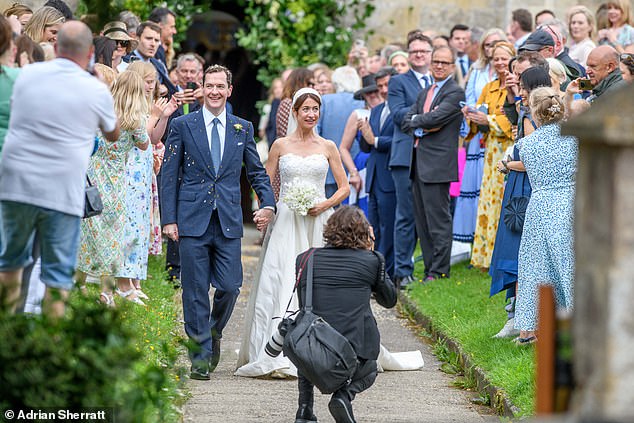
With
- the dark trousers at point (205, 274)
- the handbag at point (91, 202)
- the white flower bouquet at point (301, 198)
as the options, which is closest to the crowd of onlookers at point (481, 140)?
the white flower bouquet at point (301, 198)

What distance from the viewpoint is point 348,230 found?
7250 millimetres

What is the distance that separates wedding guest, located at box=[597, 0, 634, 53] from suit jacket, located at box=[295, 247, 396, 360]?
7.78 metres

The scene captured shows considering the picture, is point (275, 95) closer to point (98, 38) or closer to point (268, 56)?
point (268, 56)

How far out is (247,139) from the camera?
8930 mm

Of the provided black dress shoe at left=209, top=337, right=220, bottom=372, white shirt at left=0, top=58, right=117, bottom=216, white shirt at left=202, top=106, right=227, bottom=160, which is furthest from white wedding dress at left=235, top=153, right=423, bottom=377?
white shirt at left=0, top=58, right=117, bottom=216

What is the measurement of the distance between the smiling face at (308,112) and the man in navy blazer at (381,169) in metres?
3.83

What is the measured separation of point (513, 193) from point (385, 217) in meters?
4.09

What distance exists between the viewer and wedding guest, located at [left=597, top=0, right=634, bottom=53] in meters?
14.1

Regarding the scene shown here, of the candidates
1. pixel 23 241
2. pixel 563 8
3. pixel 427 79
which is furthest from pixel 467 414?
pixel 563 8

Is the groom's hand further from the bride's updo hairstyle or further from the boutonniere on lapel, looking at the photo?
the bride's updo hairstyle

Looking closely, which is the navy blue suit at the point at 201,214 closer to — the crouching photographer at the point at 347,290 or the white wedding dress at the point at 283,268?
the white wedding dress at the point at 283,268

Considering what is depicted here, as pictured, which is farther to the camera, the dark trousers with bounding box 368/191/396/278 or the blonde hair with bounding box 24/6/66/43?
the dark trousers with bounding box 368/191/396/278

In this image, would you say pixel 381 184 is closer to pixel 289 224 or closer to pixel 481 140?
pixel 481 140

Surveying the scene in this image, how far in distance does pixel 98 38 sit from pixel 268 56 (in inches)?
350
